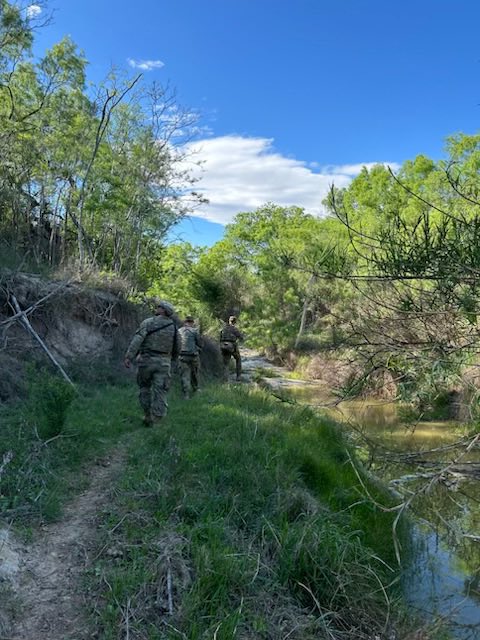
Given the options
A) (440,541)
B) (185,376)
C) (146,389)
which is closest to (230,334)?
(185,376)

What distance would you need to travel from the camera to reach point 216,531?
4.50 metres

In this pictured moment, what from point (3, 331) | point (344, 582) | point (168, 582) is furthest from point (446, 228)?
point (3, 331)

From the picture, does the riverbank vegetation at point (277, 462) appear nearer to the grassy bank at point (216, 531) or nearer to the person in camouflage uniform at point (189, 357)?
the grassy bank at point (216, 531)

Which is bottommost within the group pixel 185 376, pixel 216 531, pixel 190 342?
pixel 216 531

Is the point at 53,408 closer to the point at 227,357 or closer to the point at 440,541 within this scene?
the point at 440,541

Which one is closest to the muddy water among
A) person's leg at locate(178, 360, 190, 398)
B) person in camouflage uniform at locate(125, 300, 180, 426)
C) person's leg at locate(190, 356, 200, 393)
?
person in camouflage uniform at locate(125, 300, 180, 426)

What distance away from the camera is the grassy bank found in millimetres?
3605

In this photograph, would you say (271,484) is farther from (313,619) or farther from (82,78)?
(82,78)

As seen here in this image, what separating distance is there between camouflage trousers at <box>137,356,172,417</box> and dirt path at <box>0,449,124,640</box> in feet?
10.5

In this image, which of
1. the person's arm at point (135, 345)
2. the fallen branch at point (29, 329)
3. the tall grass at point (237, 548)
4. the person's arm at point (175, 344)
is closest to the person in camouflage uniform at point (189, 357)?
the fallen branch at point (29, 329)

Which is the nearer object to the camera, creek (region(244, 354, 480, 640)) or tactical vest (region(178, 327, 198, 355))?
creek (region(244, 354, 480, 640))

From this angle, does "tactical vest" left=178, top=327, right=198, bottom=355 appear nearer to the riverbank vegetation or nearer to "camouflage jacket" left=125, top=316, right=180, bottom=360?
the riverbank vegetation

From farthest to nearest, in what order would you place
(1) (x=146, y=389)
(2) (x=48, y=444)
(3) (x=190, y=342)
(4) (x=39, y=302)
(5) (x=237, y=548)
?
(3) (x=190, y=342)
(4) (x=39, y=302)
(1) (x=146, y=389)
(2) (x=48, y=444)
(5) (x=237, y=548)

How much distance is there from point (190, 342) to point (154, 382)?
366 centimetres
